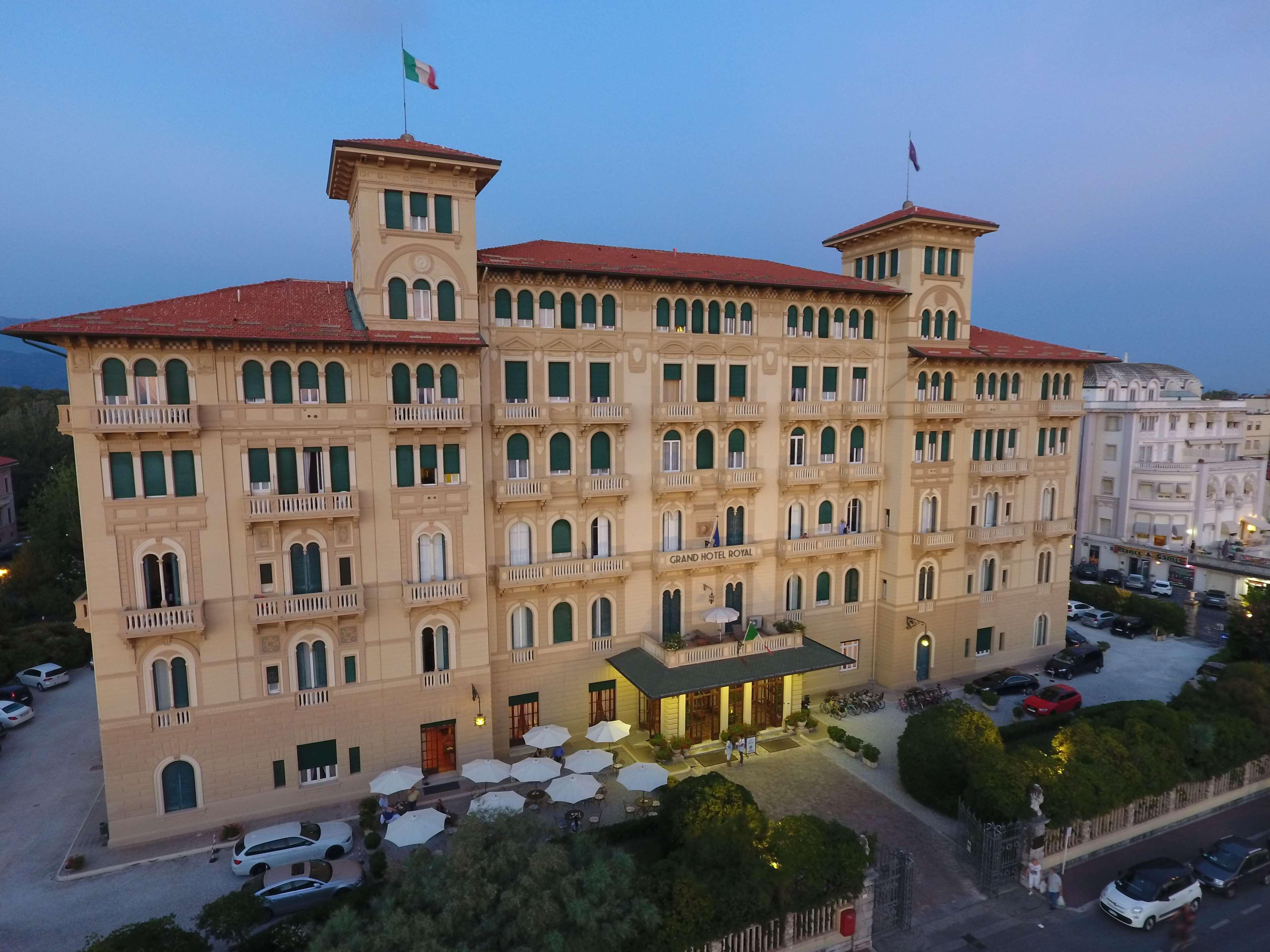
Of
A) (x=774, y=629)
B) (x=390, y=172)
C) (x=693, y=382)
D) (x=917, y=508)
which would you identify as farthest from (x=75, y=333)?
(x=917, y=508)

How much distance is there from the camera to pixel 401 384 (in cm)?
2928

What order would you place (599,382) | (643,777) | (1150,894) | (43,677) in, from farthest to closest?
(43,677)
(599,382)
(643,777)
(1150,894)

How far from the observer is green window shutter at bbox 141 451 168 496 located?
26.0 metres

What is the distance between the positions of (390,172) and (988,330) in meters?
38.5

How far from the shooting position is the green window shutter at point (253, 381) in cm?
2698

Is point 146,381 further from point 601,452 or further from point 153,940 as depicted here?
point 601,452

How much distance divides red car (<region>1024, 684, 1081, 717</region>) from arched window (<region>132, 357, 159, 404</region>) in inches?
1735

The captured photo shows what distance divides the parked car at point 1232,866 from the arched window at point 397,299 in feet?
120

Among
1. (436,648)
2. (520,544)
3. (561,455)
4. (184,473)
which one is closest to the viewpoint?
(184,473)

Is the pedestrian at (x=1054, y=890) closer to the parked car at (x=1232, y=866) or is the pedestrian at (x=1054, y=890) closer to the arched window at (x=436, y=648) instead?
the parked car at (x=1232, y=866)

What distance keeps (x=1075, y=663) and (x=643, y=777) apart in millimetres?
31445

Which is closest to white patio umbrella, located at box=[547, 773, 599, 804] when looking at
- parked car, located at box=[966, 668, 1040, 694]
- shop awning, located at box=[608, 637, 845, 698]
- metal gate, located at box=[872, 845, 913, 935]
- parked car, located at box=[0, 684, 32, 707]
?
shop awning, located at box=[608, 637, 845, 698]

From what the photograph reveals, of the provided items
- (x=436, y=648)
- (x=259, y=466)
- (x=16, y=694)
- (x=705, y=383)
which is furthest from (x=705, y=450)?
(x=16, y=694)

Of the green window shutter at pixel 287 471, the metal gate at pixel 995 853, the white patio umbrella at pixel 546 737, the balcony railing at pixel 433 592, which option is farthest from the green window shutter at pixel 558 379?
the metal gate at pixel 995 853
